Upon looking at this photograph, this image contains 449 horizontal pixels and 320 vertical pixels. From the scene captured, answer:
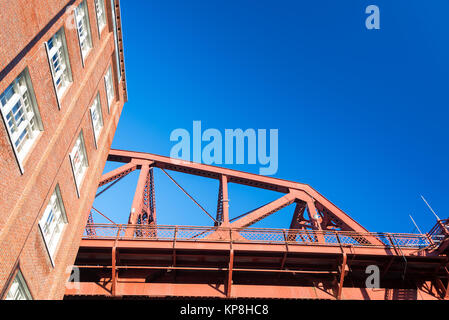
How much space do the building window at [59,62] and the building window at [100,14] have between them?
12.0ft

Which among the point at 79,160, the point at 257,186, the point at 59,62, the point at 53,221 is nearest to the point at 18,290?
the point at 53,221

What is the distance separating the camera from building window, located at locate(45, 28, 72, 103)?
10367 mm

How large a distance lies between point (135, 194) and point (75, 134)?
460 centimetres

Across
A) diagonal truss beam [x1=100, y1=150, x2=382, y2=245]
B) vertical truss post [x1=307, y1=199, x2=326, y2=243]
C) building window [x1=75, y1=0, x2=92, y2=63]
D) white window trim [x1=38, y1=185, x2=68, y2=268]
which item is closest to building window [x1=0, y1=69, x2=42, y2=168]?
white window trim [x1=38, y1=185, x2=68, y2=268]

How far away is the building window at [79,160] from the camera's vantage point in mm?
12289

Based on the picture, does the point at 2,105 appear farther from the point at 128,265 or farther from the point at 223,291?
the point at 223,291

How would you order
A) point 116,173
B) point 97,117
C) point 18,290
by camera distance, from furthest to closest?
point 116,173 → point 97,117 → point 18,290

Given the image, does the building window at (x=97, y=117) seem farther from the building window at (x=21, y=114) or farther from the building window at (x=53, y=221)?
the building window at (x=21, y=114)

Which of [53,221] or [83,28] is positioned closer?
[53,221]

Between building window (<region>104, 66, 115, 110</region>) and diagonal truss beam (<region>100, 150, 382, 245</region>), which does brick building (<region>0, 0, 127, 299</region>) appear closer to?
building window (<region>104, 66, 115, 110</region>)

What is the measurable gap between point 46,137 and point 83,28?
17.5 feet

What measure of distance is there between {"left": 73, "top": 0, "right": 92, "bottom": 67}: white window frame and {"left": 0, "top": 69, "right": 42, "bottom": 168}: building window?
3.75 metres

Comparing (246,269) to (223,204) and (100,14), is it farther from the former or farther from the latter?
(100,14)

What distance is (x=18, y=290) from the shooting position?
8.95m
